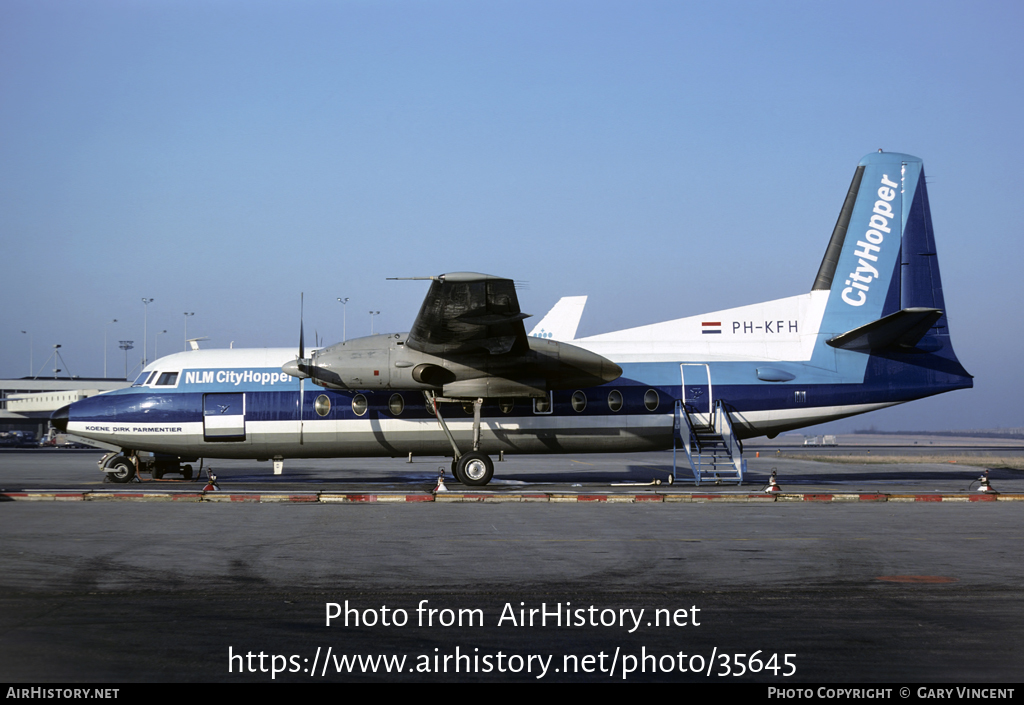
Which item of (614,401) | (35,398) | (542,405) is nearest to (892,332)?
(614,401)

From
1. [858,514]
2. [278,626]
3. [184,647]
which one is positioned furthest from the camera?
[858,514]

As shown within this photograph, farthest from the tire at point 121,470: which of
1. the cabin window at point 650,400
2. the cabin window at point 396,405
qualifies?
the cabin window at point 650,400

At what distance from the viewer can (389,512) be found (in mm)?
16719

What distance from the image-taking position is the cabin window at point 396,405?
2289 cm

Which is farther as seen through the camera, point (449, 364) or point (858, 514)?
point (449, 364)

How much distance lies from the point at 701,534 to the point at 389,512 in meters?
6.31

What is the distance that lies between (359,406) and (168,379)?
550 cm

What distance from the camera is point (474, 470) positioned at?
22.5m

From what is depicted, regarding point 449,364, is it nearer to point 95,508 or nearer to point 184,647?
point 95,508

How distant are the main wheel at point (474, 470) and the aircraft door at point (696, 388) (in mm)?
5689

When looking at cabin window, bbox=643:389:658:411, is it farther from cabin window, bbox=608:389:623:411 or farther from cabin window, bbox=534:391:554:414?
cabin window, bbox=534:391:554:414

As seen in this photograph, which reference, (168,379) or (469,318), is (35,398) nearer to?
(168,379)

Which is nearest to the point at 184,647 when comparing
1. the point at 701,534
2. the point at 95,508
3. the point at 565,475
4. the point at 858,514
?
the point at 701,534

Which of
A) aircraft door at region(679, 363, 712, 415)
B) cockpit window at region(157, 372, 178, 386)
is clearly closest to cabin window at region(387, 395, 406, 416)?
cockpit window at region(157, 372, 178, 386)
